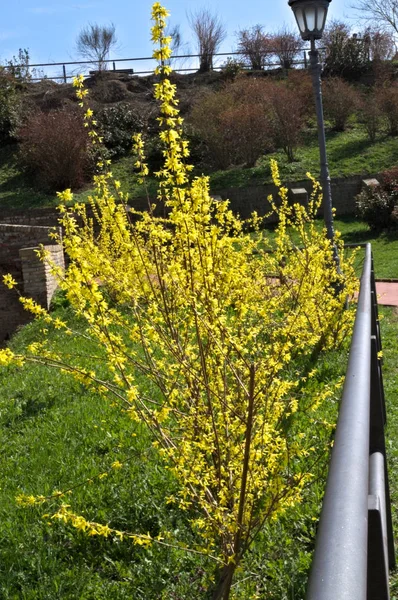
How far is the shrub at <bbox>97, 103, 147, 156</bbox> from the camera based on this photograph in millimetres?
25062

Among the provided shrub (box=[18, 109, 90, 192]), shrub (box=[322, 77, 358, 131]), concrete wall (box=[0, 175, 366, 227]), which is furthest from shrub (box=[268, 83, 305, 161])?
shrub (box=[18, 109, 90, 192])

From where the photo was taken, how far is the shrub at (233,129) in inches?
878

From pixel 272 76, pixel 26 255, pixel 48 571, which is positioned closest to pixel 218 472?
pixel 48 571

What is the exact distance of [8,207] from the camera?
2162 centimetres

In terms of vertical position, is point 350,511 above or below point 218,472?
above

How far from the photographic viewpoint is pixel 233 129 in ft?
74.0

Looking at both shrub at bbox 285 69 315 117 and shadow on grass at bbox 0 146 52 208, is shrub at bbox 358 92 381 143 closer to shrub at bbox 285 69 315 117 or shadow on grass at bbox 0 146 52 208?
shrub at bbox 285 69 315 117

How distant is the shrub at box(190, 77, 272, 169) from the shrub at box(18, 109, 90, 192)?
388cm

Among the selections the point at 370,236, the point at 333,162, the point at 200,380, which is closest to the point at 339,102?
the point at 333,162

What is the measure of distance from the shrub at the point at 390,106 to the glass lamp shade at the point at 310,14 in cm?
1667

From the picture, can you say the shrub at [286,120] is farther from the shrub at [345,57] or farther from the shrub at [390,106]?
the shrub at [345,57]

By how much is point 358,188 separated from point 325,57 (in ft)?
41.8

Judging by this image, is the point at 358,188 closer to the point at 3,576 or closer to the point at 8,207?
the point at 8,207

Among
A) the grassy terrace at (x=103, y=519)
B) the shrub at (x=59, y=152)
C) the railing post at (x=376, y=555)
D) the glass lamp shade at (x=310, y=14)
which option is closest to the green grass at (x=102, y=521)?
the grassy terrace at (x=103, y=519)
